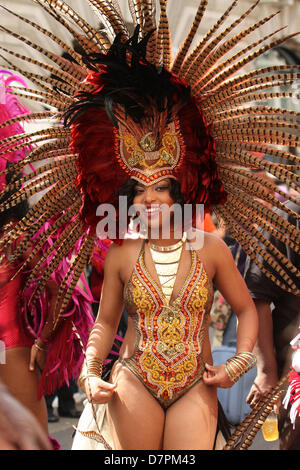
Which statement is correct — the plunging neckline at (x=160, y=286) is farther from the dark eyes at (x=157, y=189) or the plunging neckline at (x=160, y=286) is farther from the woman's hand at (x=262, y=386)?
the woman's hand at (x=262, y=386)

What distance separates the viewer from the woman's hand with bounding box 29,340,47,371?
7.66ft

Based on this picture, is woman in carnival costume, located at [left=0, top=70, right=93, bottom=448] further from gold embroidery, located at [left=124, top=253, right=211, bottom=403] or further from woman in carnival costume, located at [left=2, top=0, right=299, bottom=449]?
gold embroidery, located at [left=124, top=253, right=211, bottom=403]

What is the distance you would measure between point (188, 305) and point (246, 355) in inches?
9.4

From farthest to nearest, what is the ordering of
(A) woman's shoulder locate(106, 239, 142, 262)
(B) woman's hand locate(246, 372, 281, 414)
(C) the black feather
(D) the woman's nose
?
(B) woman's hand locate(246, 372, 281, 414)
(A) woman's shoulder locate(106, 239, 142, 262)
(D) the woman's nose
(C) the black feather

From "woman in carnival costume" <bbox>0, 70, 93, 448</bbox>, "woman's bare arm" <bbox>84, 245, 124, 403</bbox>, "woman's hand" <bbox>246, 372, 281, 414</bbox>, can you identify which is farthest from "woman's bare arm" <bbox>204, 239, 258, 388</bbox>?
"woman in carnival costume" <bbox>0, 70, 93, 448</bbox>

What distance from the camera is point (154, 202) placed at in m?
1.90

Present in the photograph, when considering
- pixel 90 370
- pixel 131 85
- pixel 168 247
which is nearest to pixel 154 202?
pixel 168 247

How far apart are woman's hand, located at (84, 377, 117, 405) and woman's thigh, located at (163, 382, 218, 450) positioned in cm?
20

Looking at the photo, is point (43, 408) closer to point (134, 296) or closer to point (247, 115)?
point (134, 296)

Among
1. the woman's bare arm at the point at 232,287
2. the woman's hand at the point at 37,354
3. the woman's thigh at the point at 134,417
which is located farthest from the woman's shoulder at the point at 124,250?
the woman's hand at the point at 37,354

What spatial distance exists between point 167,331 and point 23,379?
0.76m

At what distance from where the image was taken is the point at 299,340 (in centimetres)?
208

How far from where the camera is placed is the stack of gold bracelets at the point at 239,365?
6.01 feet
